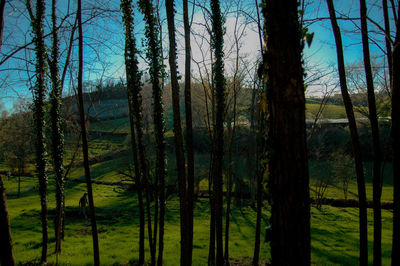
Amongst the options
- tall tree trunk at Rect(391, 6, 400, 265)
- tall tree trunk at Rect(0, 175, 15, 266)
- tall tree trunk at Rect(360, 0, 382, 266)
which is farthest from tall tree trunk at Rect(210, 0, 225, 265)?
tall tree trunk at Rect(0, 175, 15, 266)

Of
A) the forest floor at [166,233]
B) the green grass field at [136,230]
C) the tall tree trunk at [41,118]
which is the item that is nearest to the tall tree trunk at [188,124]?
the green grass field at [136,230]

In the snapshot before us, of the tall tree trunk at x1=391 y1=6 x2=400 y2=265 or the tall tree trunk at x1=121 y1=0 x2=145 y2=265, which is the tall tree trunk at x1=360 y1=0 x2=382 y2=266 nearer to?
the tall tree trunk at x1=391 y1=6 x2=400 y2=265

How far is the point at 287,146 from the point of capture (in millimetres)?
2609

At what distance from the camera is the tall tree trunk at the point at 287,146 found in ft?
8.53

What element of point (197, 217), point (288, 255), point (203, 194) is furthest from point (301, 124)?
point (203, 194)

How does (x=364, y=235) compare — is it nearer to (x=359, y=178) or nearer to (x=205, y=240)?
(x=359, y=178)

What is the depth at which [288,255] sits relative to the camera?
2.60 m

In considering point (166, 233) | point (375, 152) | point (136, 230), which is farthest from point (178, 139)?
point (136, 230)

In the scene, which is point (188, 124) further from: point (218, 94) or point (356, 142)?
point (218, 94)

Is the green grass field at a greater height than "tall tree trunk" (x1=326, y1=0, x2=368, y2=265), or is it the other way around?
"tall tree trunk" (x1=326, y1=0, x2=368, y2=265)

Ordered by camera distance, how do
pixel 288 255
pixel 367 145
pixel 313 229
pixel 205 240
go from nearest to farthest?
pixel 288 255
pixel 205 240
pixel 313 229
pixel 367 145

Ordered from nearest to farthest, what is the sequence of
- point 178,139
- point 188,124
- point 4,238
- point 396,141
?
point 4,238 < point 396,141 < point 178,139 < point 188,124

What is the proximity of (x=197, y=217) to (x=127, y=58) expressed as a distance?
18171 mm

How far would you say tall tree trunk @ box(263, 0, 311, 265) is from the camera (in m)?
2.60
